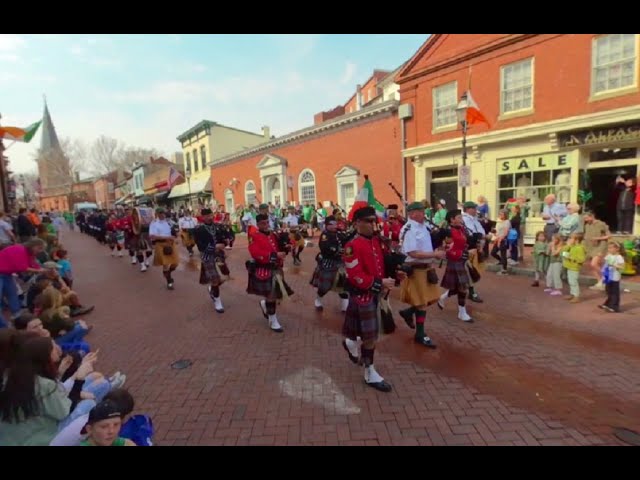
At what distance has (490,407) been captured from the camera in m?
3.55

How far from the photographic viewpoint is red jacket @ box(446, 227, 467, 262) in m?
5.77

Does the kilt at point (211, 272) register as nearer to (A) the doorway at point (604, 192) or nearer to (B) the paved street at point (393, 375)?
(B) the paved street at point (393, 375)

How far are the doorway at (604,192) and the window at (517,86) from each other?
121 inches

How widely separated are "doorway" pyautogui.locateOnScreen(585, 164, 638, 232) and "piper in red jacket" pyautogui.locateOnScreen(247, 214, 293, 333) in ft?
35.9

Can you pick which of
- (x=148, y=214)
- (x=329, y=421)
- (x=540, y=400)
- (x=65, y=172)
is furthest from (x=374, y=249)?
(x=65, y=172)

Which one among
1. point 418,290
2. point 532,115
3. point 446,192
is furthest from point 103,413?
point 446,192

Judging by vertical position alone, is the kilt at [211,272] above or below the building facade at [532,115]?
below

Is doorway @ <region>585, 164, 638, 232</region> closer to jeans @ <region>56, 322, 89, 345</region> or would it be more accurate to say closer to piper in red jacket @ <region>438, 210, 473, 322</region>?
piper in red jacket @ <region>438, 210, 473, 322</region>

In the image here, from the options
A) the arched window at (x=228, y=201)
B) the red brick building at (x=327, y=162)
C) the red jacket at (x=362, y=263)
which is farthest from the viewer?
the arched window at (x=228, y=201)

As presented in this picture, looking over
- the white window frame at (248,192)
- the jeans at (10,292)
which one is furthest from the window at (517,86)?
the white window frame at (248,192)

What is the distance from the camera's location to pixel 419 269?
5.05 m

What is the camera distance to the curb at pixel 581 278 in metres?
7.24

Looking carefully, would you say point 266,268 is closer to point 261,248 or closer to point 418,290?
point 261,248
